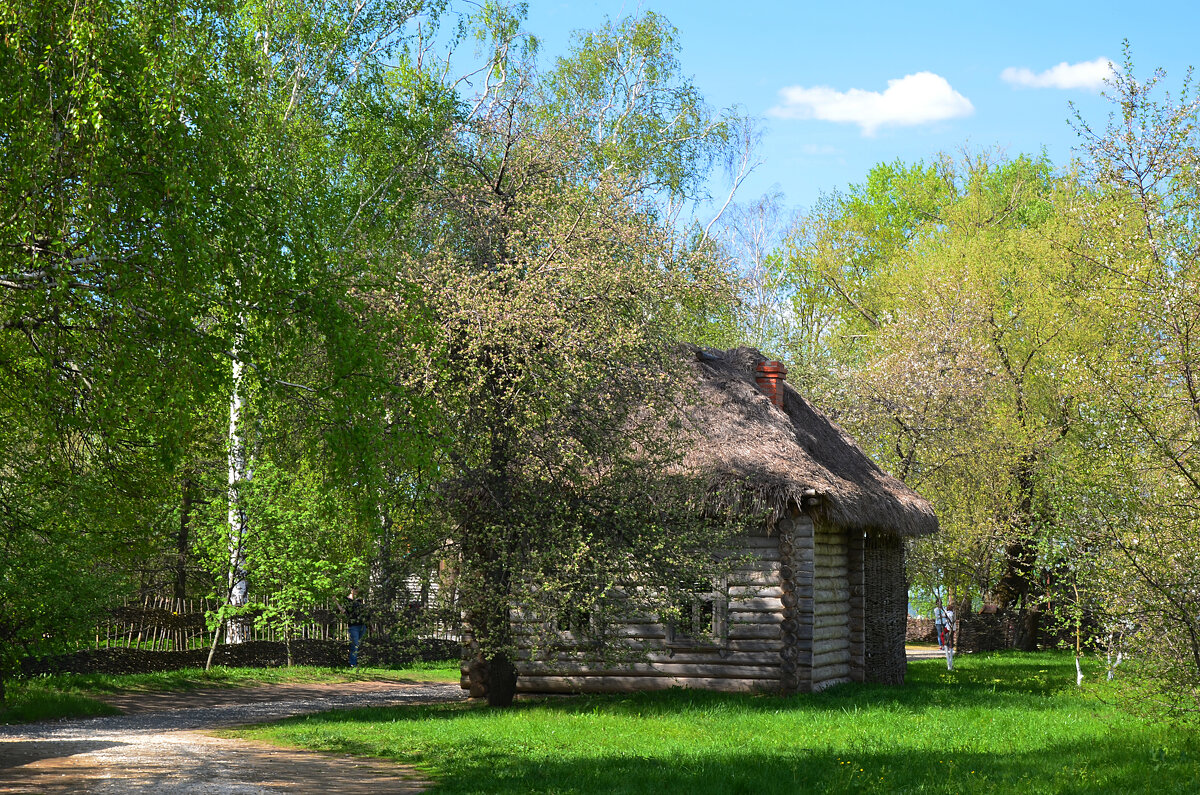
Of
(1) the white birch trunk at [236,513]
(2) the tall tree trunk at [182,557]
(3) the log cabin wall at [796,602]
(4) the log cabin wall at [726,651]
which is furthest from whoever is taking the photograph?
(2) the tall tree trunk at [182,557]

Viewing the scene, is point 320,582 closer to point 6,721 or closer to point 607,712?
point 6,721

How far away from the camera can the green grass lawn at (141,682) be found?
16.4m

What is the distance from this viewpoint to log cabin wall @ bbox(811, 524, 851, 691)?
18.4 meters

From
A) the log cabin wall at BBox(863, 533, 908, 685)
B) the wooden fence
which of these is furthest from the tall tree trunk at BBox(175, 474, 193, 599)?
the log cabin wall at BBox(863, 533, 908, 685)

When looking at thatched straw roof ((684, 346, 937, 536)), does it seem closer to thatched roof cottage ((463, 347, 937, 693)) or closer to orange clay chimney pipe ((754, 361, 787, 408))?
thatched roof cottage ((463, 347, 937, 693))

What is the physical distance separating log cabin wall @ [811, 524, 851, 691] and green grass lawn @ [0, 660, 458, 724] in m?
9.57

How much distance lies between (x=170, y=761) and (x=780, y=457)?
10355mm

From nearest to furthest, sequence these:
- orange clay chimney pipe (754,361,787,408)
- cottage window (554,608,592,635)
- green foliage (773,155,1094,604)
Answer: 1. cottage window (554,608,592,635)
2. orange clay chimney pipe (754,361,787,408)
3. green foliage (773,155,1094,604)

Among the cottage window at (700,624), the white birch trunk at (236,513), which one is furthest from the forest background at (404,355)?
the cottage window at (700,624)

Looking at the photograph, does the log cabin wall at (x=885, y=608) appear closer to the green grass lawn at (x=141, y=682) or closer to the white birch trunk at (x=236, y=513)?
the green grass lawn at (x=141, y=682)

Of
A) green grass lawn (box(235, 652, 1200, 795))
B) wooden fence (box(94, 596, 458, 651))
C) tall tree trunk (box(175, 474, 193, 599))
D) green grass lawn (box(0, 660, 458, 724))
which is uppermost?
tall tree trunk (box(175, 474, 193, 599))

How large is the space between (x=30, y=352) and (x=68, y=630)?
5878 mm

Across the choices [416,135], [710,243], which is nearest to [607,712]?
[416,135]

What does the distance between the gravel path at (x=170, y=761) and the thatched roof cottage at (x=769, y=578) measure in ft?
15.8
